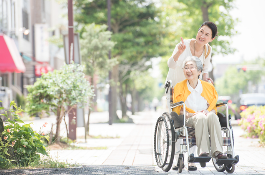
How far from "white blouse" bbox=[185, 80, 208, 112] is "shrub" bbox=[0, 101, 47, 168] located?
232cm

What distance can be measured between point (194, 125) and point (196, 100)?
18.1 inches

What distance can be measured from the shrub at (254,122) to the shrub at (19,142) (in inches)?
205

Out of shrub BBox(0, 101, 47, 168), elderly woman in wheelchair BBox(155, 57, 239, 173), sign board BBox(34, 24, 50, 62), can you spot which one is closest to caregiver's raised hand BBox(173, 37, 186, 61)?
elderly woman in wheelchair BBox(155, 57, 239, 173)

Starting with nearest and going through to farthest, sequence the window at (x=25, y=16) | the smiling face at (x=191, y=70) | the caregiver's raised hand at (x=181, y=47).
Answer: the smiling face at (x=191, y=70), the caregiver's raised hand at (x=181, y=47), the window at (x=25, y=16)

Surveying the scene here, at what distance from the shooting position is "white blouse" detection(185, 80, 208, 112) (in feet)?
17.8

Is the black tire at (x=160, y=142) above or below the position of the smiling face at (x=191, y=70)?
below

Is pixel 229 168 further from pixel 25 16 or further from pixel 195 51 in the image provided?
pixel 25 16

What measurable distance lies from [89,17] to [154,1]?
3970 mm

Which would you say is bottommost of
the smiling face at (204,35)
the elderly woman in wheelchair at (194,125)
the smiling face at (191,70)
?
the elderly woman in wheelchair at (194,125)

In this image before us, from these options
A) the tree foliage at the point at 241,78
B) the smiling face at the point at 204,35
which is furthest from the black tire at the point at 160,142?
the tree foliage at the point at 241,78

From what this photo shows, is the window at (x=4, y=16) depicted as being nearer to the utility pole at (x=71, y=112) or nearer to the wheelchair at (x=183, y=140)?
the utility pole at (x=71, y=112)

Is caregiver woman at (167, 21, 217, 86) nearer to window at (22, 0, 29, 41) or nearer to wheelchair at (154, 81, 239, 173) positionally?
wheelchair at (154, 81, 239, 173)

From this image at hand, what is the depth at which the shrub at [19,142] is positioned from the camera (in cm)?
590

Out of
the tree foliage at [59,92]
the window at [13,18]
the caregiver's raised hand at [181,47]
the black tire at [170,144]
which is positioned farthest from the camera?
the window at [13,18]
